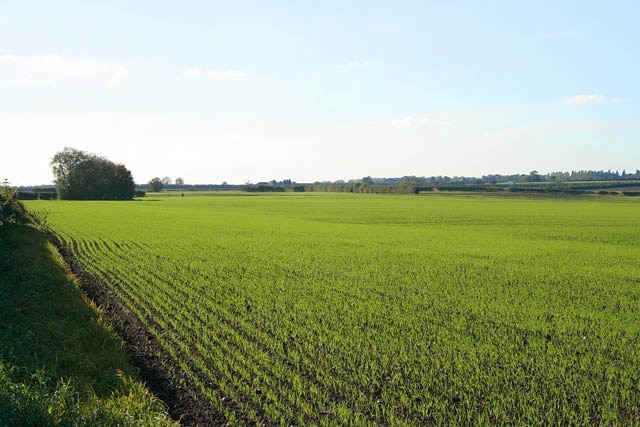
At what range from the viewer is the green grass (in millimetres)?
7281

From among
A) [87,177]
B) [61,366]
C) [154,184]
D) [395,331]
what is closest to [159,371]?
[61,366]

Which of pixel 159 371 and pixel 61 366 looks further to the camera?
pixel 159 371

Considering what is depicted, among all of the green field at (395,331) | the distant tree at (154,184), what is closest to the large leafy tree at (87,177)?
the distant tree at (154,184)

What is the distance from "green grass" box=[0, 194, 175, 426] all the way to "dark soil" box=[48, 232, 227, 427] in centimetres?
29

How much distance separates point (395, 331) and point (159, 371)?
525 cm

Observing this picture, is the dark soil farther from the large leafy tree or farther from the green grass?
the large leafy tree

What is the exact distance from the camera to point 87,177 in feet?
414

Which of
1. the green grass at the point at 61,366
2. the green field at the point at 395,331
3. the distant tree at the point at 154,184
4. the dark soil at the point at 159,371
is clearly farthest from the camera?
the distant tree at the point at 154,184

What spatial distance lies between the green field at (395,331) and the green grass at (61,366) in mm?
1114

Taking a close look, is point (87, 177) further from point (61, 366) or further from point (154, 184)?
point (61, 366)

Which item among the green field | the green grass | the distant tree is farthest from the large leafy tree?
the green grass

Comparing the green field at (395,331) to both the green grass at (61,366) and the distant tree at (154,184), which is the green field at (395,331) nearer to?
the green grass at (61,366)

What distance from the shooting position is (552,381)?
363 inches

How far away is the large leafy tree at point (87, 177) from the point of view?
125875mm
